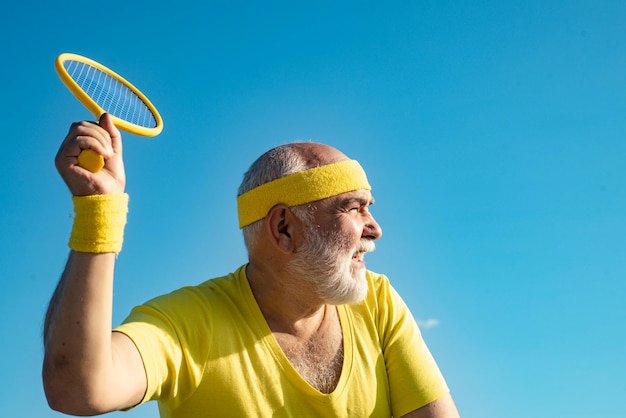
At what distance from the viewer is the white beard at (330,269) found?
528 centimetres

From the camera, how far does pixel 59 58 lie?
461 cm

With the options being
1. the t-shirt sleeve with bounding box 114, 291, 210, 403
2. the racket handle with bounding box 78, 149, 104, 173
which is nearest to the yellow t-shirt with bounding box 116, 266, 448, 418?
the t-shirt sleeve with bounding box 114, 291, 210, 403

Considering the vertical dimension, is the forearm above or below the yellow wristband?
below

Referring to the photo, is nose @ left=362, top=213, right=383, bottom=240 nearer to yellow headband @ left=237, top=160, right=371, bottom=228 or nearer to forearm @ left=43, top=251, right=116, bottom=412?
yellow headband @ left=237, top=160, right=371, bottom=228

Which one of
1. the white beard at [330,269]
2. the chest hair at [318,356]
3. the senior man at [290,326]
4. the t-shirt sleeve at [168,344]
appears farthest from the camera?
the white beard at [330,269]

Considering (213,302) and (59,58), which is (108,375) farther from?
(59,58)

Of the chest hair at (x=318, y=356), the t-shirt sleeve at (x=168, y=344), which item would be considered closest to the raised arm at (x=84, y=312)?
the t-shirt sleeve at (x=168, y=344)

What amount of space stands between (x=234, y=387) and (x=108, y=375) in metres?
1.29

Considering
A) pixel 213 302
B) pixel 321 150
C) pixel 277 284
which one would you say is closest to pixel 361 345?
pixel 277 284

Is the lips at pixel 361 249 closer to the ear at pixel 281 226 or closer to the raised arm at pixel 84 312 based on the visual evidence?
the ear at pixel 281 226

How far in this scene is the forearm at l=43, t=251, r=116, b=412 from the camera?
139 inches

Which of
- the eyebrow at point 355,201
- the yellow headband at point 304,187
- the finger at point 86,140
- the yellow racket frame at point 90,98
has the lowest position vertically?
the finger at point 86,140

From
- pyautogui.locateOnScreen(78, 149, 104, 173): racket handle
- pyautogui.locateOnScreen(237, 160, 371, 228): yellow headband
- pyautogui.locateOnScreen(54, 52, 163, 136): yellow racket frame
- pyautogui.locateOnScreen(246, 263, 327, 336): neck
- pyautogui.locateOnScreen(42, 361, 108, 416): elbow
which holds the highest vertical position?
pyautogui.locateOnScreen(54, 52, 163, 136): yellow racket frame

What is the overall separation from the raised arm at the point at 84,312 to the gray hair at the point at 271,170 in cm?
190
